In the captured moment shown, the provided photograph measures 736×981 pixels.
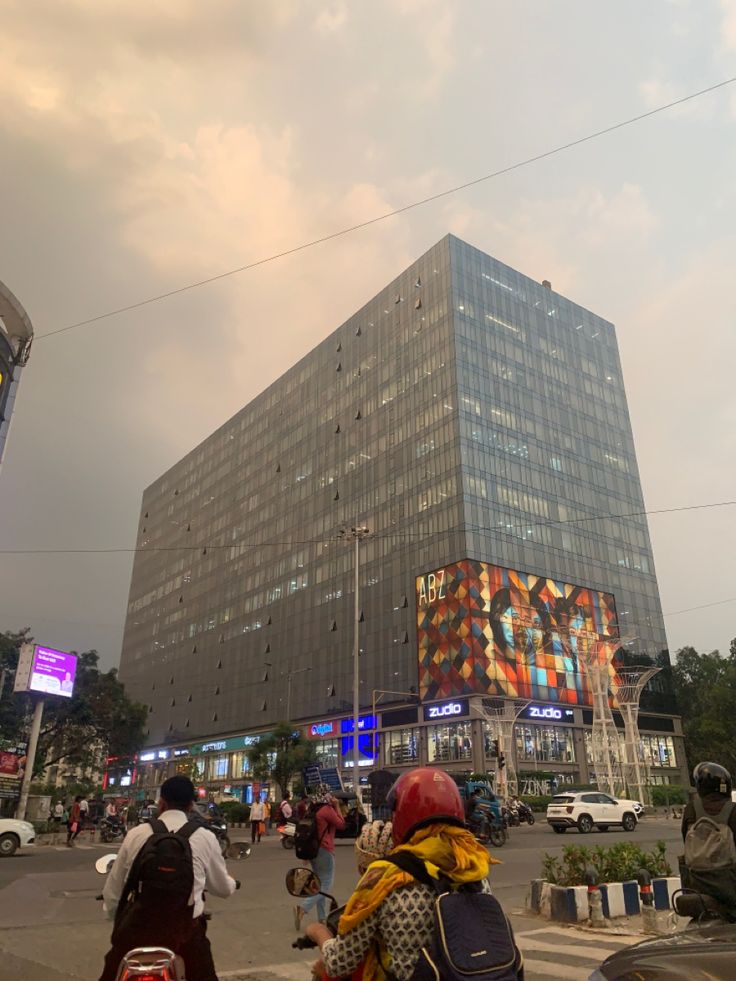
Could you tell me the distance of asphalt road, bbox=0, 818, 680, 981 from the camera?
278 inches

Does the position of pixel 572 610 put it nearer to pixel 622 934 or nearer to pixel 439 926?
pixel 622 934

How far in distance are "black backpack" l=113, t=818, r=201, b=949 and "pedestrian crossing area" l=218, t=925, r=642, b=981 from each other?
3.79 m

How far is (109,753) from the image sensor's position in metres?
53.7

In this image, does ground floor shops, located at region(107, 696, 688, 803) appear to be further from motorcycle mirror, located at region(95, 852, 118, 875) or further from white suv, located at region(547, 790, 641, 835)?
motorcycle mirror, located at region(95, 852, 118, 875)

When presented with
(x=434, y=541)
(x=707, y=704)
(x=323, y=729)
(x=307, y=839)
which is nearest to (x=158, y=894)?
(x=307, y=839)

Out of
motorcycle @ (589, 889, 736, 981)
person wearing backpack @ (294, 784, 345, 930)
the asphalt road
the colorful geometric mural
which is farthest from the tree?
motorcycle @ (589, 889, 736, 981)

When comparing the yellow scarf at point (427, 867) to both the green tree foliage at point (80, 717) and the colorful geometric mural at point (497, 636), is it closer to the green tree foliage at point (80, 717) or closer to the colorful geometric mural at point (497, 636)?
the green tree foliage at point (80, 717)

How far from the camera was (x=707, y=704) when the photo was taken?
238 ft

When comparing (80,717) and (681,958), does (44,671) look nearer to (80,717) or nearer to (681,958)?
(80,717)

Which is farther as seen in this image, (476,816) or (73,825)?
(73,825)

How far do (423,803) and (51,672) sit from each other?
41542mm

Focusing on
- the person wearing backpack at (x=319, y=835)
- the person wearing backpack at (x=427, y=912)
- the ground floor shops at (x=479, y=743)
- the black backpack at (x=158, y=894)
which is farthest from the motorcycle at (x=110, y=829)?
the person wearing backpack at (x=427, y=912)

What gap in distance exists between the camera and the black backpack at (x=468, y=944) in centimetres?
208

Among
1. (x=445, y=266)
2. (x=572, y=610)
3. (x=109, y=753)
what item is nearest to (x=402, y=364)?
(x=445, y=266)
